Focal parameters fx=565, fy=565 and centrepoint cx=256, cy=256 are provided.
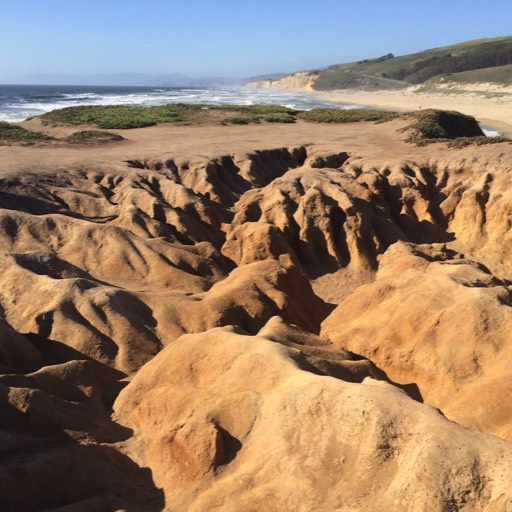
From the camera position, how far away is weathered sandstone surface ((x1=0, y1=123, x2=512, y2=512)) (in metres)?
9.91

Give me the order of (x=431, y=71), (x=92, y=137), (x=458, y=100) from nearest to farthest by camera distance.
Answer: (x=92, y=137)
(x=458, y=100)
(x=431, y=71)

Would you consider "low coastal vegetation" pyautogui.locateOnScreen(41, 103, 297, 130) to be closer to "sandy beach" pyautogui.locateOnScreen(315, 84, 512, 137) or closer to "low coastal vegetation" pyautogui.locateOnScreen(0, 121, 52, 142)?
"low coastal vegetation" pyautogui.locateOnScreen(0, 121, 52, 142)

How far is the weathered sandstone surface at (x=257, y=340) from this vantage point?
32.5 feet

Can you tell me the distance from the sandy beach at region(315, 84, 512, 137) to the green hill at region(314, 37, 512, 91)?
4.63 meters

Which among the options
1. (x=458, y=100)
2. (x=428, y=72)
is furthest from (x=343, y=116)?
(x=428, y=72)

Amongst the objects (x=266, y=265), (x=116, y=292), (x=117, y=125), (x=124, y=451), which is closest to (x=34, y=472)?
(x=124, y=451)

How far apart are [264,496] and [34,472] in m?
4.26

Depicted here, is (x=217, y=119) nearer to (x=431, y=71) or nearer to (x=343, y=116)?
(x=343, y=116)

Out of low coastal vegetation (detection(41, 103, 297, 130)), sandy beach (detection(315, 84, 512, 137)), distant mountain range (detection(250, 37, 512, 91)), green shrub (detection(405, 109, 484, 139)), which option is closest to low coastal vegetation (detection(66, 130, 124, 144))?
low coastal vegetation (detection(41, 103, 297, 130))

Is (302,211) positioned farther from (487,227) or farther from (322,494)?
(322,494)

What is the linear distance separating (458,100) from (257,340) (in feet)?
357

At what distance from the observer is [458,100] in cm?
11000

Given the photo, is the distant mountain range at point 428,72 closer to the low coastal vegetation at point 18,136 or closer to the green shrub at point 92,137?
the green shrub at point 92,137

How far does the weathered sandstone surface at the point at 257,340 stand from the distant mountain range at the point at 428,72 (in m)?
96.6
